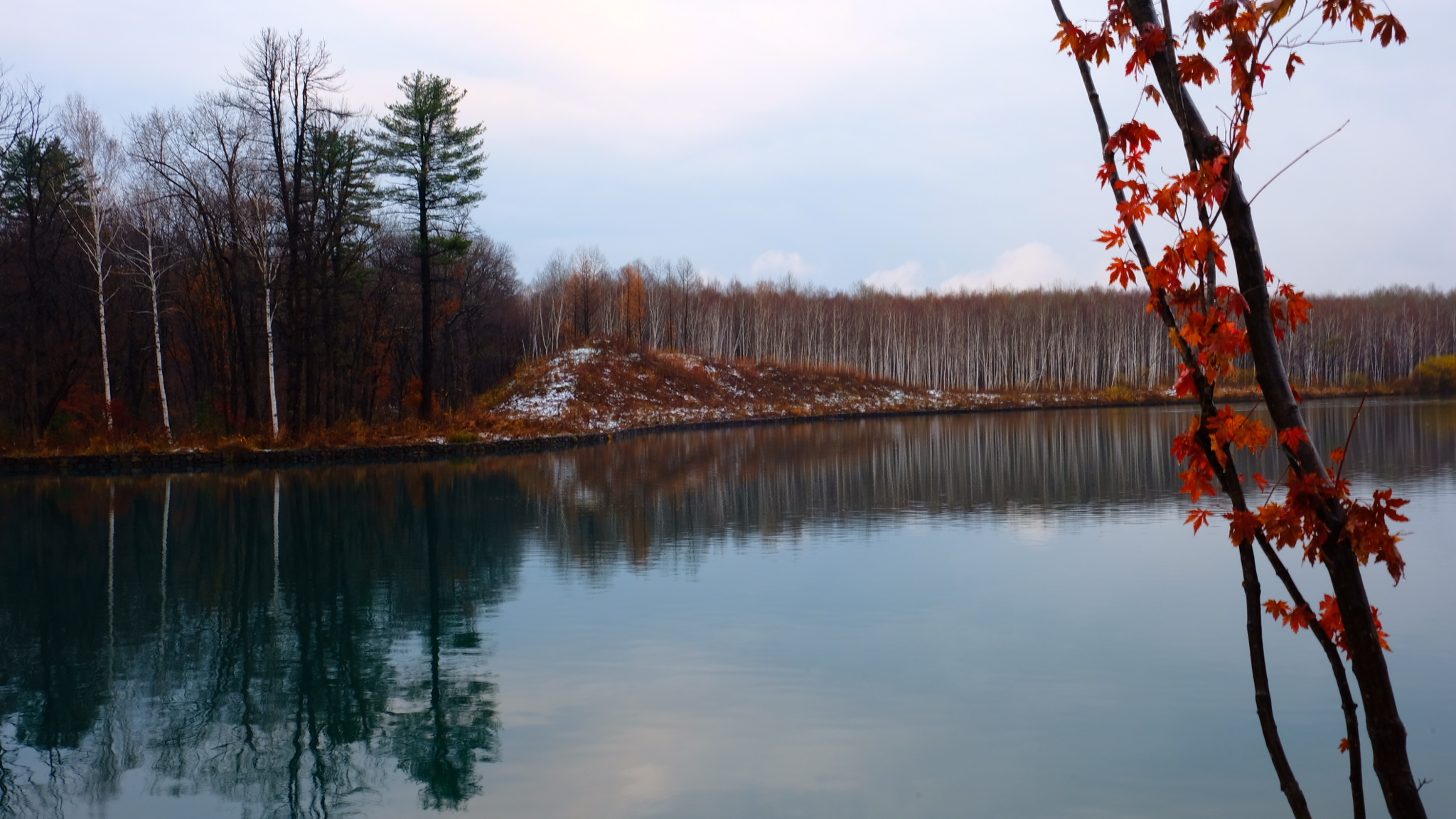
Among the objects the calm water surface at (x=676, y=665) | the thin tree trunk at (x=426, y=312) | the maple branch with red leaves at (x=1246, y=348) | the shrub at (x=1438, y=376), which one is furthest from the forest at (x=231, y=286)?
the shrub at (x=1438, y=376)

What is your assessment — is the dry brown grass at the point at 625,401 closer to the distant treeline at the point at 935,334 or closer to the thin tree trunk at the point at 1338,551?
the distant treeline at the point at 935,334

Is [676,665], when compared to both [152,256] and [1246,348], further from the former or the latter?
[152,256]

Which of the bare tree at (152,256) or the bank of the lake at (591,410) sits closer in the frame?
the bank of the lake at (591,410)

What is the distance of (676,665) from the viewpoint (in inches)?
304

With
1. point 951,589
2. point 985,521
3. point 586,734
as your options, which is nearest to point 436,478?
point 985,521

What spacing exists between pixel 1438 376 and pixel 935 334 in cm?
3161

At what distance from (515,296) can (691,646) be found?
228ft

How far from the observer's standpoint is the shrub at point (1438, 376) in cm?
6550

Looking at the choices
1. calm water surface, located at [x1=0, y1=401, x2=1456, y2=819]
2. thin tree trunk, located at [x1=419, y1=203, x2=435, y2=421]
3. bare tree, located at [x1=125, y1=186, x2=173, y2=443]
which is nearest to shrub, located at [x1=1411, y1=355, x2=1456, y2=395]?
calm water surface, located at [x1=0, y1=401, x2=1456, y2=819]

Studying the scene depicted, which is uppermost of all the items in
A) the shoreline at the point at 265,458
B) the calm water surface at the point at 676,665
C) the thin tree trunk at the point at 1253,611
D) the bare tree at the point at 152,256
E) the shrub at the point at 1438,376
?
the bare tree at the point at 152,256

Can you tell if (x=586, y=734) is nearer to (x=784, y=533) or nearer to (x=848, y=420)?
(x=784, y=533)

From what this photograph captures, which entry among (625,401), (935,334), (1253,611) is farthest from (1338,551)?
(935,334)

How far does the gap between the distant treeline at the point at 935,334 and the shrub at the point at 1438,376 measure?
3714 millimetres

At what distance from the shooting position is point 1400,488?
53.6 feet
